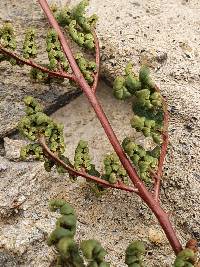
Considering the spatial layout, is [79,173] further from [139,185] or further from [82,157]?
[139,185]

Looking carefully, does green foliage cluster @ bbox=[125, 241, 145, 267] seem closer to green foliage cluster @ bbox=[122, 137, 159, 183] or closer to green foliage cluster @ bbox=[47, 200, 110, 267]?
green foliage cluster @ bbox=[47, 200, 110, 267]

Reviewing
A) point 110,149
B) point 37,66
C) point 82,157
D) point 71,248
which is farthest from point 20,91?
point 71,248

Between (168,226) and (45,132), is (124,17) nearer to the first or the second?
(45,132)

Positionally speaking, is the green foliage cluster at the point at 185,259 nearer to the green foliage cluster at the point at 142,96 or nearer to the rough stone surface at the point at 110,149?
the rough stone surface at the point at 110,149

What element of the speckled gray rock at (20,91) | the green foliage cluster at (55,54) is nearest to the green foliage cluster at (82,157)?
the green foliage cluster at (55,54)

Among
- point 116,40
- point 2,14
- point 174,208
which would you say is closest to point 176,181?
point 174,208
